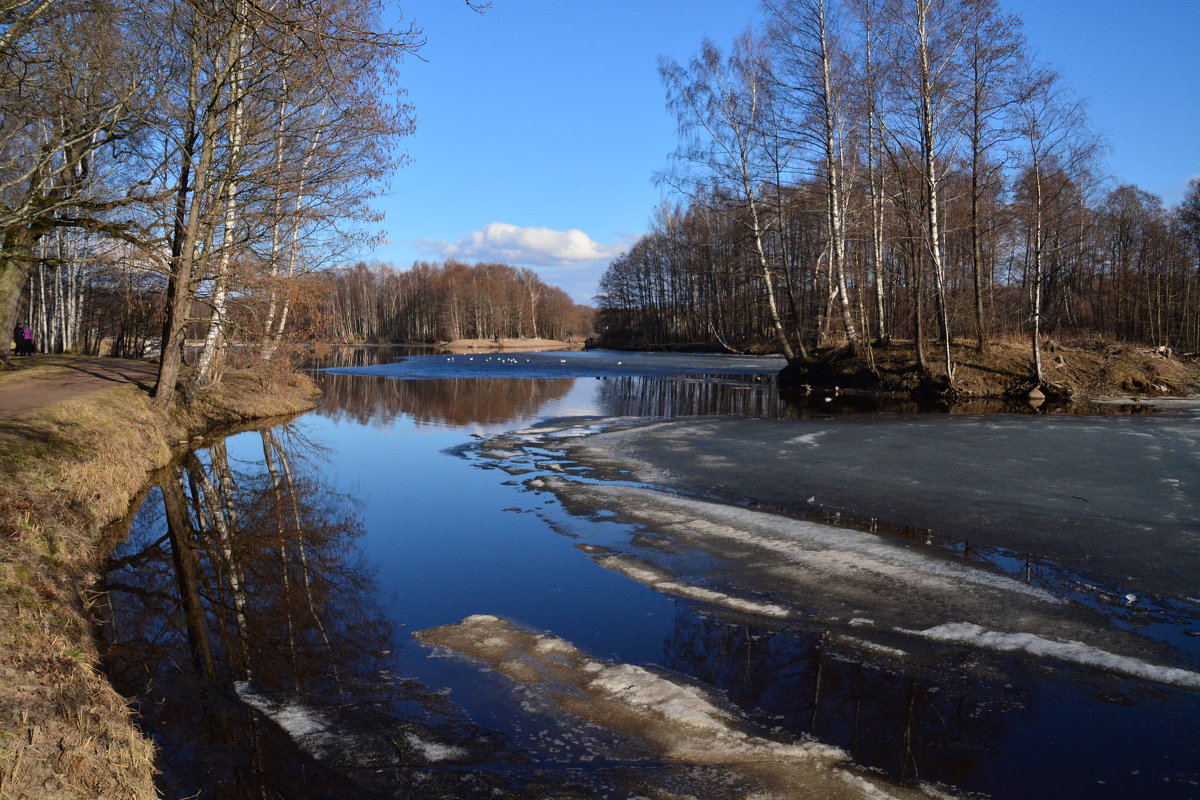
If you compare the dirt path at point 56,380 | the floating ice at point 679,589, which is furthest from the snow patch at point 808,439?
the dirt path at point 56,380

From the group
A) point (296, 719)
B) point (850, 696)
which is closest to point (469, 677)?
point (296, 719)

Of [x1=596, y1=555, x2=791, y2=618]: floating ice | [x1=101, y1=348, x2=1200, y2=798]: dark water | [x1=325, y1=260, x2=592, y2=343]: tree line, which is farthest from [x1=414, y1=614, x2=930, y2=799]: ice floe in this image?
[x1=325, y1=260, x2=592, y2=343]: tree line

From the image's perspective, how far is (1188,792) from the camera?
3.64m

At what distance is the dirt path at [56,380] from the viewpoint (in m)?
12.4

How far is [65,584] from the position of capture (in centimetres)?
605

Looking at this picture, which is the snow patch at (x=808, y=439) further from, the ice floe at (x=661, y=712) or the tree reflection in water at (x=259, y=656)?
the ice floe at (x=661, y=712)

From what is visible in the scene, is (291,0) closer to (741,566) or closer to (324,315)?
(741,566)

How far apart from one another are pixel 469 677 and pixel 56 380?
52.4 ft

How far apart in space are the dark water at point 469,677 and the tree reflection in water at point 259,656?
0.02 metres

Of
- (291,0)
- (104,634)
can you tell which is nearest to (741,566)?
(104,634)

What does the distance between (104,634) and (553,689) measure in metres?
3.69

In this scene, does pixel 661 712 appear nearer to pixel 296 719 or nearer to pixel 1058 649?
pixel 296 719

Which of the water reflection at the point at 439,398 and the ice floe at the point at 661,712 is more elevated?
the water reflection at the point at 439,398

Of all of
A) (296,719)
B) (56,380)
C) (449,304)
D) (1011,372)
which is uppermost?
(449,304)
